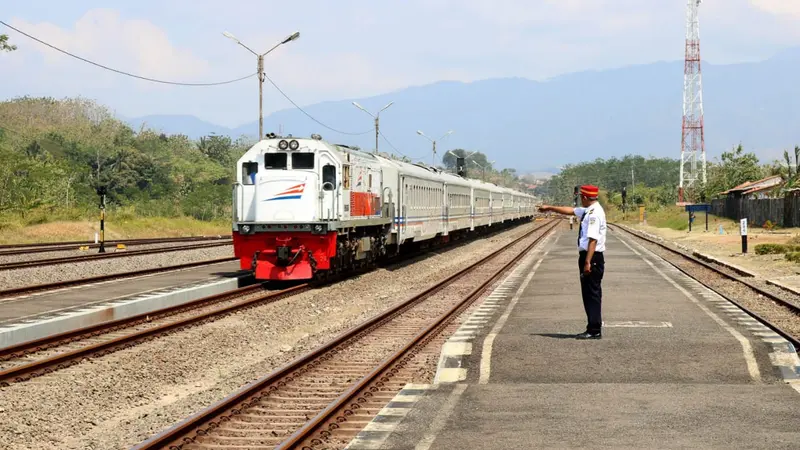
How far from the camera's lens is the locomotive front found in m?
22.6

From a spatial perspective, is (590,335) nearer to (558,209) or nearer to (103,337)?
(558,209)

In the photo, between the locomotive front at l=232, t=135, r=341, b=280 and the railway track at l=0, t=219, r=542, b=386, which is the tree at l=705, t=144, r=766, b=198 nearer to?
the locomotive front at l=232, t=135, r=341, b=280

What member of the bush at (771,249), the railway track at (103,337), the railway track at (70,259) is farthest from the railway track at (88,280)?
the bush at (771,249)

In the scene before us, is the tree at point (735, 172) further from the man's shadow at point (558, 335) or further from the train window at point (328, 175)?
the man's shadow at point (558, 335)

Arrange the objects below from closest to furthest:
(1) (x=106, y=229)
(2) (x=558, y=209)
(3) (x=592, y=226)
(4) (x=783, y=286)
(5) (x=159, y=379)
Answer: (5) (x=159, y=379) < (2) (x=558, y=209) < (3) (x=592, y=226) < (4) (x=783, y=286) < (1) (x=106, y=229)

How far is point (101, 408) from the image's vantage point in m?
10.1

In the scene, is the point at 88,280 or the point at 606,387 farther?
the point at 88,280

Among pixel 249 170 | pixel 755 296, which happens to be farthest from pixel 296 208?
pixel 755 296

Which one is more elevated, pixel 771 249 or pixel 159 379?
pixel 771 249

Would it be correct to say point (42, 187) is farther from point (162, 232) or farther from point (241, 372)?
→ point (241, 372)

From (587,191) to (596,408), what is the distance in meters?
4.58

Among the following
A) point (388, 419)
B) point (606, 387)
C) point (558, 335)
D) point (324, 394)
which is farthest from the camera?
point (558, 335)

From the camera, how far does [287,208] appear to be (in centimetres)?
2283

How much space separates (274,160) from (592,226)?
40.1ft
